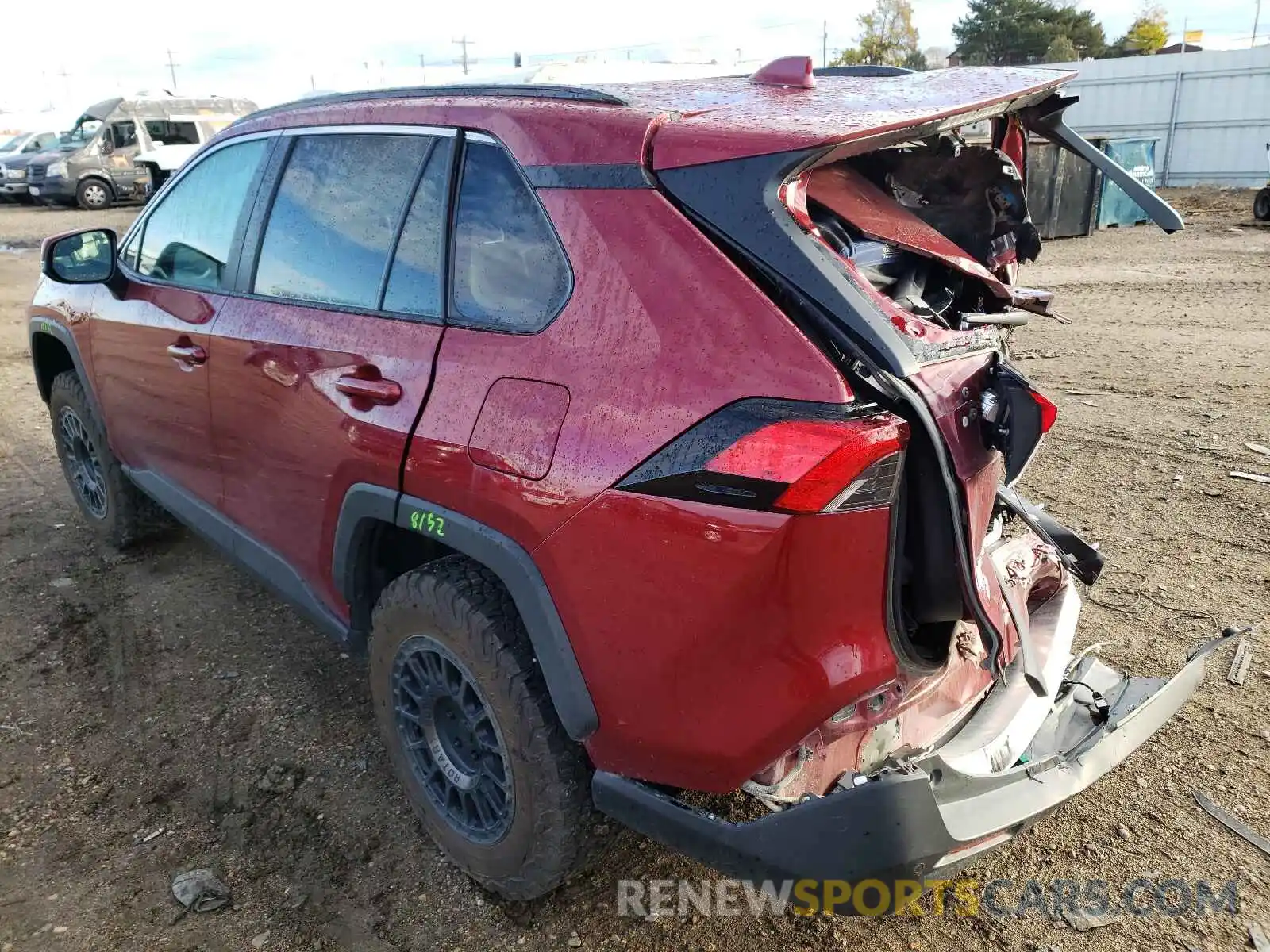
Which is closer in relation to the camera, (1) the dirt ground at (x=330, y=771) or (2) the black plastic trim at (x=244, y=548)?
(1) the dirt ground at (x=330, y=771)

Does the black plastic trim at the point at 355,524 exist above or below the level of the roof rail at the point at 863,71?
below

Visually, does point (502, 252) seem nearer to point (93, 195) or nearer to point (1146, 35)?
point (93, 195)

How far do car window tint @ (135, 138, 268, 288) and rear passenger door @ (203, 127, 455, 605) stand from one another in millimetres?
196

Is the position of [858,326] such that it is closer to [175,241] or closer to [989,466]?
[989,466]

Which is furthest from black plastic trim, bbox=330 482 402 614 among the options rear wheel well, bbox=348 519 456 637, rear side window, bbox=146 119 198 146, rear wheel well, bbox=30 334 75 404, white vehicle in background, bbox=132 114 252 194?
rear side window, bbox=146 119 198 146

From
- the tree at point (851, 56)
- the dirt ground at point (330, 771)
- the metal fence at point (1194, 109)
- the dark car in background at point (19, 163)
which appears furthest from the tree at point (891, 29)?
the dirt ground at point (330, 771)

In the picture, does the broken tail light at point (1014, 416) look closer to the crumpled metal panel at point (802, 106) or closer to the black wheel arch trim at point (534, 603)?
the crumpled metal panel at point (802, 106)

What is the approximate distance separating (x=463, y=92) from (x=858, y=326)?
4.33 ft

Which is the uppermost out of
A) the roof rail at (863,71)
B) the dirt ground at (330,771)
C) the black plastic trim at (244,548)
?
the roof rail at (863,71)

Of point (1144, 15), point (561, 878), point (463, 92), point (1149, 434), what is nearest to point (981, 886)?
point (561, 878)

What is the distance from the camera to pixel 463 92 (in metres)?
2.42

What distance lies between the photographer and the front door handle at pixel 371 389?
2311 millimetres

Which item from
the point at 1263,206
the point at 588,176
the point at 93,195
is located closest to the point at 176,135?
the point at 93,195

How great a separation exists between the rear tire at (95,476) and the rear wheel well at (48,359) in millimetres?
54
